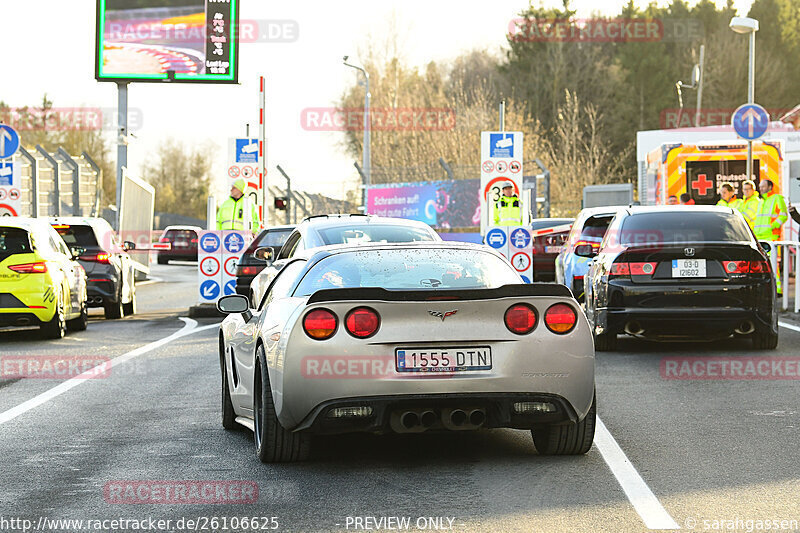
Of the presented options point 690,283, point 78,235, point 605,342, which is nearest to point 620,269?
point 690,283

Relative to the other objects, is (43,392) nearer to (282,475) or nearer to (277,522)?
(282,475)

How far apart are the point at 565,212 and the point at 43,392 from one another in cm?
4633

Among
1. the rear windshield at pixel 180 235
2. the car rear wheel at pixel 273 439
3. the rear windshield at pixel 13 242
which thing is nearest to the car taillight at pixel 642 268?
the car rear wheel at pixel 273 439

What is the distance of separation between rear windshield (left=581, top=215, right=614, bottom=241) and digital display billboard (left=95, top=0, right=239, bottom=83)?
17096mm

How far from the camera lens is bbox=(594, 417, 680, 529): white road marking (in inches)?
237

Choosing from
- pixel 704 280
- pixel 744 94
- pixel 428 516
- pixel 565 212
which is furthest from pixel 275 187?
pixel 744 94

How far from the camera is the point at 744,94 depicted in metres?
85.2

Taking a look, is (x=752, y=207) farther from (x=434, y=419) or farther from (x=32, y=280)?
(x=434, y=419)

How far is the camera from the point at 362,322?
7.21 meters

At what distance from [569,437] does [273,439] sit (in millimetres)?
1657

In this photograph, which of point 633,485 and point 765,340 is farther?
point 765,340

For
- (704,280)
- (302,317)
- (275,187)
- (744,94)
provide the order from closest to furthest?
1. (302,317)
2. (704,280)
3. (275,187)
4. (744,94)

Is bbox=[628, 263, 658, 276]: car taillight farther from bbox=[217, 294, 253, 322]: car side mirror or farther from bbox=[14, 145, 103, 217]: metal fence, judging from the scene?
bbox=[14, 145, 103, 217]: metal fence

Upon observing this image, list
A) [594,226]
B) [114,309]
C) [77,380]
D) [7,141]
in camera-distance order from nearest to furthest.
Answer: [77,380], [594,226], [114,309], [7,141]
